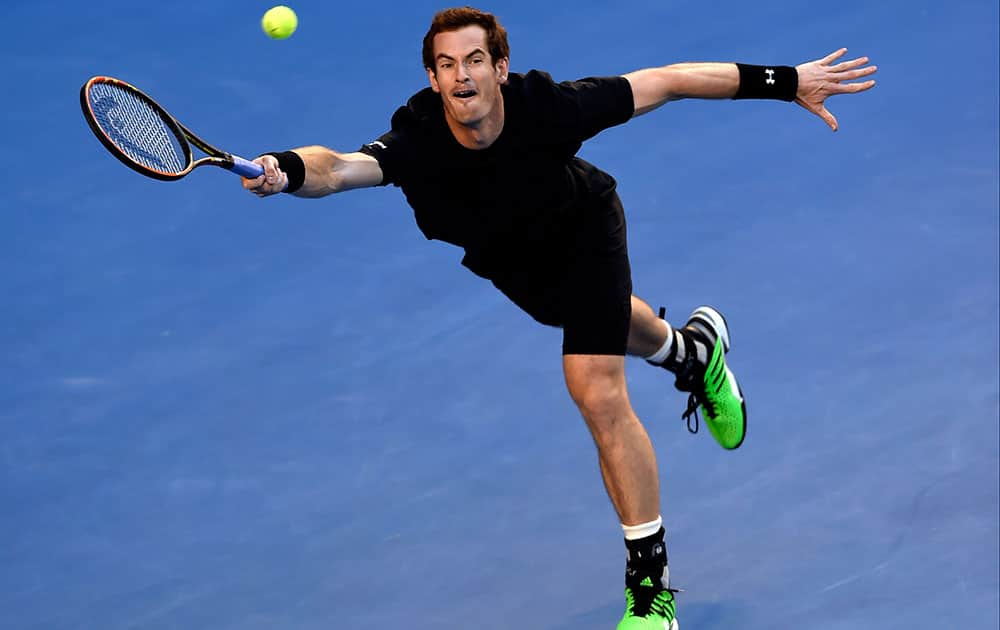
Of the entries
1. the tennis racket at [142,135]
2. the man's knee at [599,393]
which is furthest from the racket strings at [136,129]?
A: the man's knee at [599,393]

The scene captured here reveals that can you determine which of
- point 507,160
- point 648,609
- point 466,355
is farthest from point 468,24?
point 466,355

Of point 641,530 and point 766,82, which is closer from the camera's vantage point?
point 641,530

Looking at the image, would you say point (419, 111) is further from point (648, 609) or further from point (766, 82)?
point (648, 609)

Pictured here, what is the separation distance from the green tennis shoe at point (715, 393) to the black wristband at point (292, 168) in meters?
2.22

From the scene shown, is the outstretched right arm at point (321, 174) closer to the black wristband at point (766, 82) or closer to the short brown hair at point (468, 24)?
the short brown hair at point (468, 24)

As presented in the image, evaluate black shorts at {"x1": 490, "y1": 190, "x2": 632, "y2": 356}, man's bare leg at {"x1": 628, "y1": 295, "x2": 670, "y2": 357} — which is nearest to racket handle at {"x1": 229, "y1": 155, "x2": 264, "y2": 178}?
black shorts at {"x1": 490, "y1": 190, "x2": 632, "y2": 356}

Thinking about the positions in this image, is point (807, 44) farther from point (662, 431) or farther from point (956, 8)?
point (662, 431)

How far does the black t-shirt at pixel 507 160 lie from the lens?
241 inches

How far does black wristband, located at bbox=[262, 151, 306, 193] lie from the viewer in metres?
5.63

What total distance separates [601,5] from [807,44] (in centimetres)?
143

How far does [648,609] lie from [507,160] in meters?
1.58

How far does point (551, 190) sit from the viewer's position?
20.6 ft

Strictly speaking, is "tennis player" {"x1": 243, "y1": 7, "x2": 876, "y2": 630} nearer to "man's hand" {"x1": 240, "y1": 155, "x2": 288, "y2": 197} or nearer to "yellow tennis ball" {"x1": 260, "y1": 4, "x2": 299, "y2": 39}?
"man's hand" {"x1": 240, "y1": 155, "x2": 288, "y2": 197}

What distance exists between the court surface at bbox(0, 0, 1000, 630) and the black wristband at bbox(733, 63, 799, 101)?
1.53m
